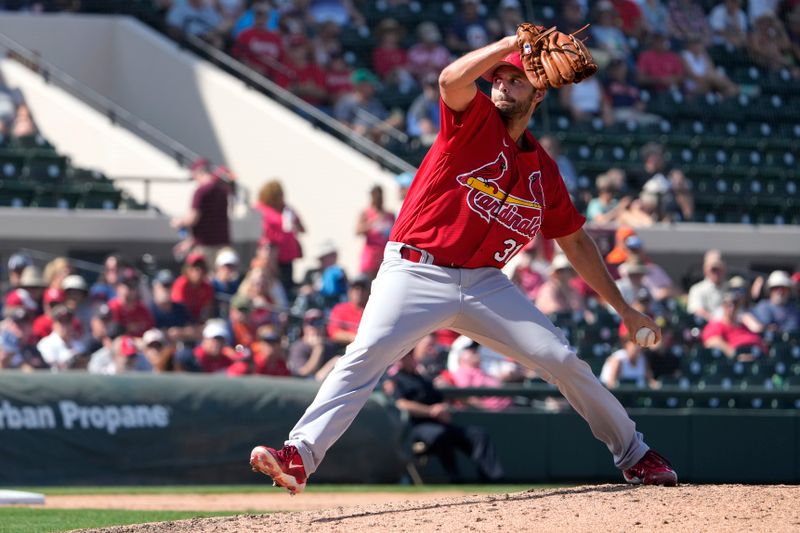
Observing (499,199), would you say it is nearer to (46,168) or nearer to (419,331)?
(419,331)

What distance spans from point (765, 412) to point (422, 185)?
847 cm

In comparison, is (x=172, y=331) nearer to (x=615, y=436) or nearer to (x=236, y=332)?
(x=236, y=332)

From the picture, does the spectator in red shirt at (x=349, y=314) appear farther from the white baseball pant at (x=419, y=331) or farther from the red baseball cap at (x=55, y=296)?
the white baseball pant at (x=419, y=331)

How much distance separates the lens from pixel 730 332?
1445cm

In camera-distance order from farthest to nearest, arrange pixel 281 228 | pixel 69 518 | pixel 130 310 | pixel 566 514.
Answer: pixel 281 228
pixel 130 310
pixel 69 518
pixel 566 514

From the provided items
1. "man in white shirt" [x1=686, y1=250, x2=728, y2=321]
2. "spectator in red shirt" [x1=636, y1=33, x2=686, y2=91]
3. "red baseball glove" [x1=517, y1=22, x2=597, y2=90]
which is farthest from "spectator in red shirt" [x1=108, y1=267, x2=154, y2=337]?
"spectator in red shirt" [x1=636, y1=33, x2=686, y2=91]

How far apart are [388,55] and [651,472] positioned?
12376mm

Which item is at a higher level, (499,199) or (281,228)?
(499,199)

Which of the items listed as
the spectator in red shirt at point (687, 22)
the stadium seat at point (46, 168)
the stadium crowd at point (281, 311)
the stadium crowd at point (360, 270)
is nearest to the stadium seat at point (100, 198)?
the stadium seat at point (46, 168)

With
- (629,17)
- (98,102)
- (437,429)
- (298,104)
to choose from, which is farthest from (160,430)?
(629,17)

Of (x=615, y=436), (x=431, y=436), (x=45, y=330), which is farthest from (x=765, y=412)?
(x=615, y=436)

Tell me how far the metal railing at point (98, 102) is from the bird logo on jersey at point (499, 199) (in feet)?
36.3

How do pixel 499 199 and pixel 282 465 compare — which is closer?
pixel 282 465

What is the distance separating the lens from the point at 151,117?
18.2 m
